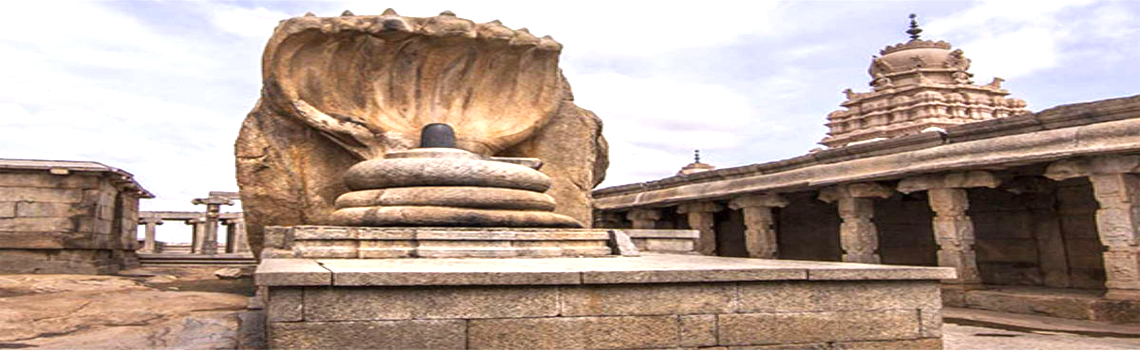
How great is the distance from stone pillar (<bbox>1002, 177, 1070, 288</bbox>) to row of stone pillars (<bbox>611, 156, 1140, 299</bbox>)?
0.01 m

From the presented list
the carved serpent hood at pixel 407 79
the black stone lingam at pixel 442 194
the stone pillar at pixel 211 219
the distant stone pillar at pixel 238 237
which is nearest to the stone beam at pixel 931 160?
the carved serpent hood at pixel 407 79

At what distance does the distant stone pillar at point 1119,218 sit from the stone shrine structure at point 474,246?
13.7 ft

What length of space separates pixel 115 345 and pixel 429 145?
4.00 metres

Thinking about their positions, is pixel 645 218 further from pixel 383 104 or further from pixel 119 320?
pixel 119 320

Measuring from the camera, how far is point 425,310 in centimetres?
397

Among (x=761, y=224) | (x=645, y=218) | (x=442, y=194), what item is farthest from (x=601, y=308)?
(x=645, y=218)

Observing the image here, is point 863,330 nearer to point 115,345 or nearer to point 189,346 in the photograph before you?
point 189,346

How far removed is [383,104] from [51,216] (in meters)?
8.51

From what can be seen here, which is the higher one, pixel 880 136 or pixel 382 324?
pixel 880 136

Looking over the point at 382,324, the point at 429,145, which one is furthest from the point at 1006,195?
the point at 382,324

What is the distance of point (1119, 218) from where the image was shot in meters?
7.62

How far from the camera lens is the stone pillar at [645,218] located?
15.6 meters

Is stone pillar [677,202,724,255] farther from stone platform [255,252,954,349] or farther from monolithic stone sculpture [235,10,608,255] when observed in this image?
stone platform [255,252,954,349]

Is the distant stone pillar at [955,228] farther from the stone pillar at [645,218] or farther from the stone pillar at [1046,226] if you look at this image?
the stone pillar at [645,218]
